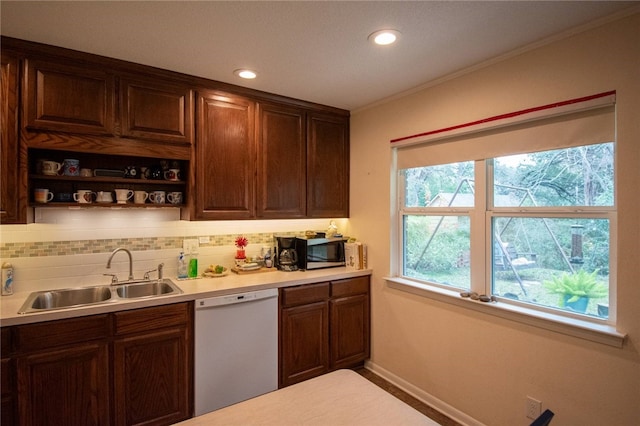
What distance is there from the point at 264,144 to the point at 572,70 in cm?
209

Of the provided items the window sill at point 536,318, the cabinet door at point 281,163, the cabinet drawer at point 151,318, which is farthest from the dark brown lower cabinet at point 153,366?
the window sill at point 536,318

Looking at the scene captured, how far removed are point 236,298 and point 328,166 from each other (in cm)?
151

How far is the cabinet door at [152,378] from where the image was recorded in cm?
201

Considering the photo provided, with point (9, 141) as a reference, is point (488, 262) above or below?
below

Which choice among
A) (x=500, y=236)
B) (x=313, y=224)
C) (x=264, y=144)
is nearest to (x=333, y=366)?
(x=313, y=224)

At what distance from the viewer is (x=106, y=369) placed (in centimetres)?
197

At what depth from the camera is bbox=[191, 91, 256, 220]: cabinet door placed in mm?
2557

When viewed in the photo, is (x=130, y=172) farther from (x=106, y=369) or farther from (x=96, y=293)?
(x=106, y=369)

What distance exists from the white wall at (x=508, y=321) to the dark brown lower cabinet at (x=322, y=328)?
16cm

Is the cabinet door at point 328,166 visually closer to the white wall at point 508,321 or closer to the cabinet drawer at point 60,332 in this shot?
the white wall at point 508,321

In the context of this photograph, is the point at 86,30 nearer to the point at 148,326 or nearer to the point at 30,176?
the point at 30,176

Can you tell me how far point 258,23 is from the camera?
5.76 ft

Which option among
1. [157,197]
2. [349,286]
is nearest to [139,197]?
[157,197]

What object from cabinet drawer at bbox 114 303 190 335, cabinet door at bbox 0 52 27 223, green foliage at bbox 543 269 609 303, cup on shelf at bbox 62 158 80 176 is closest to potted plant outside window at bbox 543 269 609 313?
green foliage at bbox 543 269 609 303
